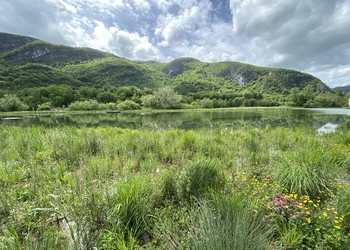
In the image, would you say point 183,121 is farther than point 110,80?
No

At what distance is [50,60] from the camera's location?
604 feet

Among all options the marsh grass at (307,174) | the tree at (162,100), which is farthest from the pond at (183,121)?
the tree at (162,100)

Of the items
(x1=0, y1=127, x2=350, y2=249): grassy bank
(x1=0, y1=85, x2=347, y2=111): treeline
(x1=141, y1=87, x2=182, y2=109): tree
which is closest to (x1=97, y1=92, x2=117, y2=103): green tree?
(x1=0, y1=85, x2=347, y2=111): treeline

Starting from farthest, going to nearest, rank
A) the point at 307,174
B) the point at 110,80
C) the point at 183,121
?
the point at 110,80 → the point at 183,121 → the point at 307,174

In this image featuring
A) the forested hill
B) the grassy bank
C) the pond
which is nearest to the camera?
the grassy bank

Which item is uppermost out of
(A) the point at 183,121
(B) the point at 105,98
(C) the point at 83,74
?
(C) the point at 83,74

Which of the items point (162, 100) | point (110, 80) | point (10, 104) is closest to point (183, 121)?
point (162, 100)

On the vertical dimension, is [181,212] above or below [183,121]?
above

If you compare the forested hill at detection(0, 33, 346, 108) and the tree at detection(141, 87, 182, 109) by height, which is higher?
the forested hill at detection(0, 33, 346, 108)

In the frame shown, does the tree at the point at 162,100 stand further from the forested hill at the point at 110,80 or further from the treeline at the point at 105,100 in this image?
the forested hill at the point at 110,80

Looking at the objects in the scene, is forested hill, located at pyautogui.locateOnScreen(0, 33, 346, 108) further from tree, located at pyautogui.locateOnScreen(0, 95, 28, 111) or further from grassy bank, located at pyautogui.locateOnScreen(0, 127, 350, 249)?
grassy bank, located at pyautogui.locateOnScreen(0, 127, 350, 249)

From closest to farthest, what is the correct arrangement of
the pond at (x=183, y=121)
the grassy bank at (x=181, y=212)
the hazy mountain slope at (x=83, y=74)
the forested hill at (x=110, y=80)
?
the grassy bank at (x=181, y=212) < the pond at (x=183, y=121) < the forested hill at (x=110, y=80) < the hazy mountain slope at (x=83, y=74)

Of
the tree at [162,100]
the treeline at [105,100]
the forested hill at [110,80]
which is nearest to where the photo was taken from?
the treeline at [105,100]

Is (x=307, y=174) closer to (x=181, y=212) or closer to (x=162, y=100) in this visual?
(x=181, y=212)
